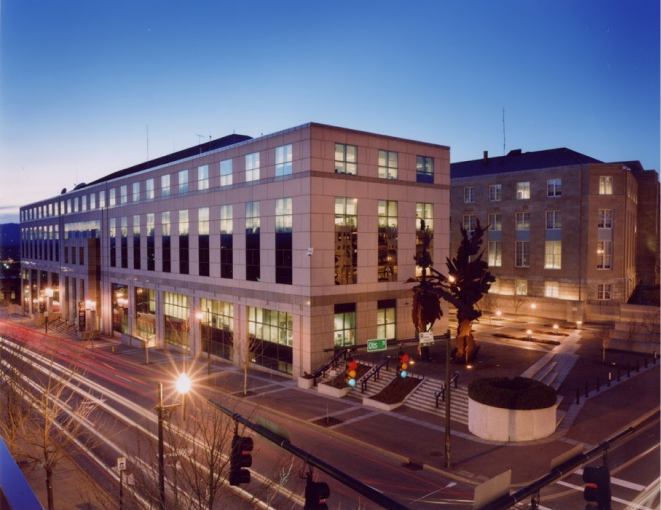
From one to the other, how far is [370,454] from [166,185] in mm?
39286

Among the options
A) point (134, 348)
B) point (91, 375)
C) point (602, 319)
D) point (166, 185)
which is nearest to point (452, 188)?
point (602, 319)

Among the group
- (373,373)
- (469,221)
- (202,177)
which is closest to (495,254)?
(469,221)

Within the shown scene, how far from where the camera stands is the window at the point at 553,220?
61.5m

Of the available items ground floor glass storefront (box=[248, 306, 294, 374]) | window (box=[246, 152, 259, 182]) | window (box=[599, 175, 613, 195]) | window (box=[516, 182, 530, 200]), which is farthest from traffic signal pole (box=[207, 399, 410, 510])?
window (box=[516, 182, 530, 200])

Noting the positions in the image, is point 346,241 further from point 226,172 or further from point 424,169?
point 226,172

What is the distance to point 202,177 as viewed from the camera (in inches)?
1873

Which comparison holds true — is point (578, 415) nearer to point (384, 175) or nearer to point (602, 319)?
point (384, 175)

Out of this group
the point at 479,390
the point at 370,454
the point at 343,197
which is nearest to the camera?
the point at 370,454

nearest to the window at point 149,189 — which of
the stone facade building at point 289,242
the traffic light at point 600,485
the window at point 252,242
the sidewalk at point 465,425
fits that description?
the stone facade building at point 289,242

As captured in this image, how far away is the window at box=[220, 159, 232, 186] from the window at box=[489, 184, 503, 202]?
38.6 metres

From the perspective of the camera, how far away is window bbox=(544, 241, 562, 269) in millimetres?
61531

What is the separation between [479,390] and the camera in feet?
81.3

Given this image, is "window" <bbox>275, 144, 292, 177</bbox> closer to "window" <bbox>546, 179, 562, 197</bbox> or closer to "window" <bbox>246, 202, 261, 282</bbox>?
"window" <bbox>246, 202, 261, 282</bbox>

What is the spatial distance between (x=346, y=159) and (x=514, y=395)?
20.9 meters
